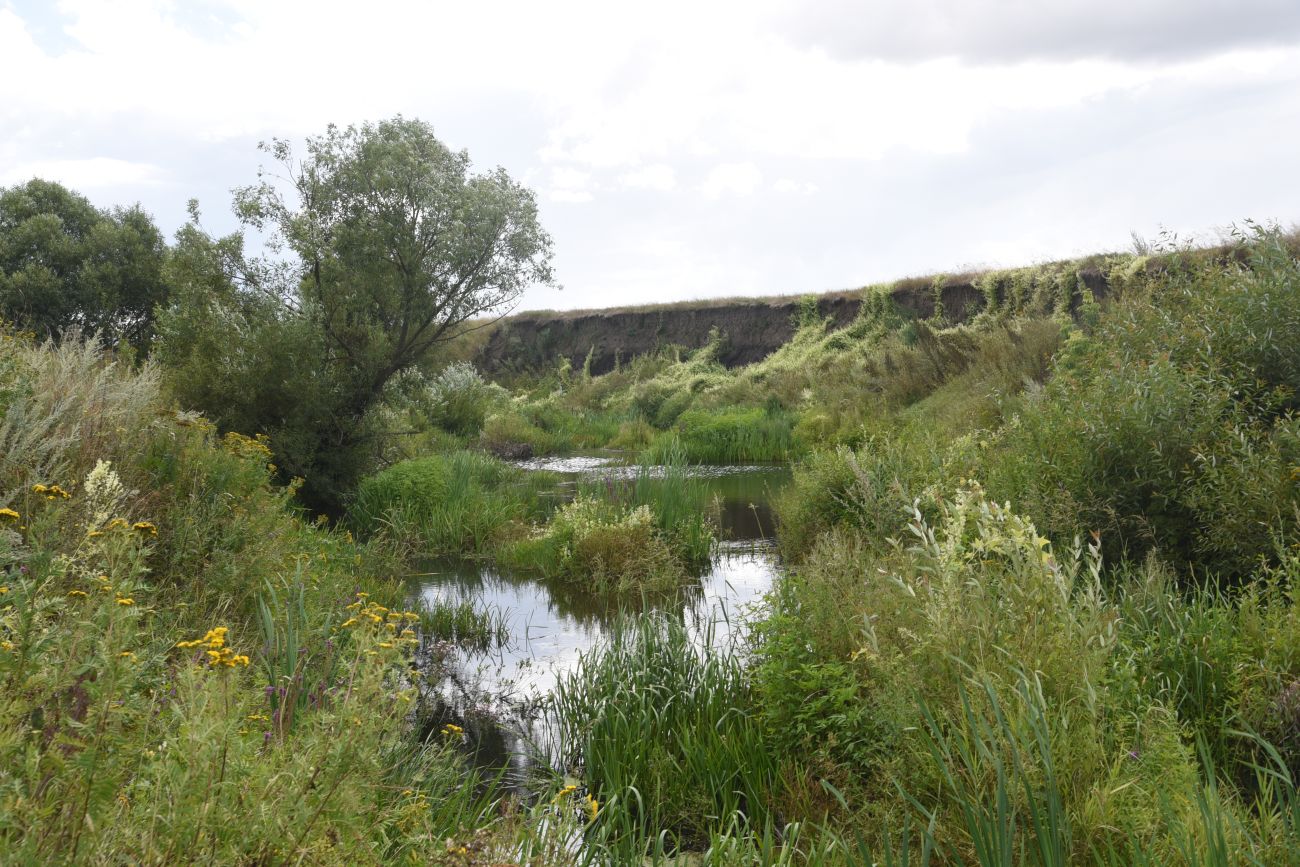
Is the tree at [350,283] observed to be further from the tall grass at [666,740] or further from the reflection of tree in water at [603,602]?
the tall grass at [666,740]

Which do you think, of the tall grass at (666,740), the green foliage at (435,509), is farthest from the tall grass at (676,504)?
the tall grass at (666,740)

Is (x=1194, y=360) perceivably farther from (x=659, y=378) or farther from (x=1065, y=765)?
(x=659, y=378)

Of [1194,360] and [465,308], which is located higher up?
[465,308]

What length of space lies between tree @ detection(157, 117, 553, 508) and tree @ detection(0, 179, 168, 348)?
7096 mm

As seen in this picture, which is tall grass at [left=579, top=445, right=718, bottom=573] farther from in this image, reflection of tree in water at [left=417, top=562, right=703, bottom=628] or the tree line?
the tree line

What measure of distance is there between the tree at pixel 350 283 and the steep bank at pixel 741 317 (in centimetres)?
1244

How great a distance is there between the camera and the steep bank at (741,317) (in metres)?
21.1

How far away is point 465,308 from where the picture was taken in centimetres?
1330

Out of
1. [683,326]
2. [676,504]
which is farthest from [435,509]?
[683,326]

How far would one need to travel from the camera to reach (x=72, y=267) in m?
18.5

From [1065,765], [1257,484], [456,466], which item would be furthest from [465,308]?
[1065,765]

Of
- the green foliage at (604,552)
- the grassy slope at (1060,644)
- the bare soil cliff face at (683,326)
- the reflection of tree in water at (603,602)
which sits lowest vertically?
the reflection of tree in water at (603,602)

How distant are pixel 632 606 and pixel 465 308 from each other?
269 inches

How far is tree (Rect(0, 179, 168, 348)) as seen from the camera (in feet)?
58.4
